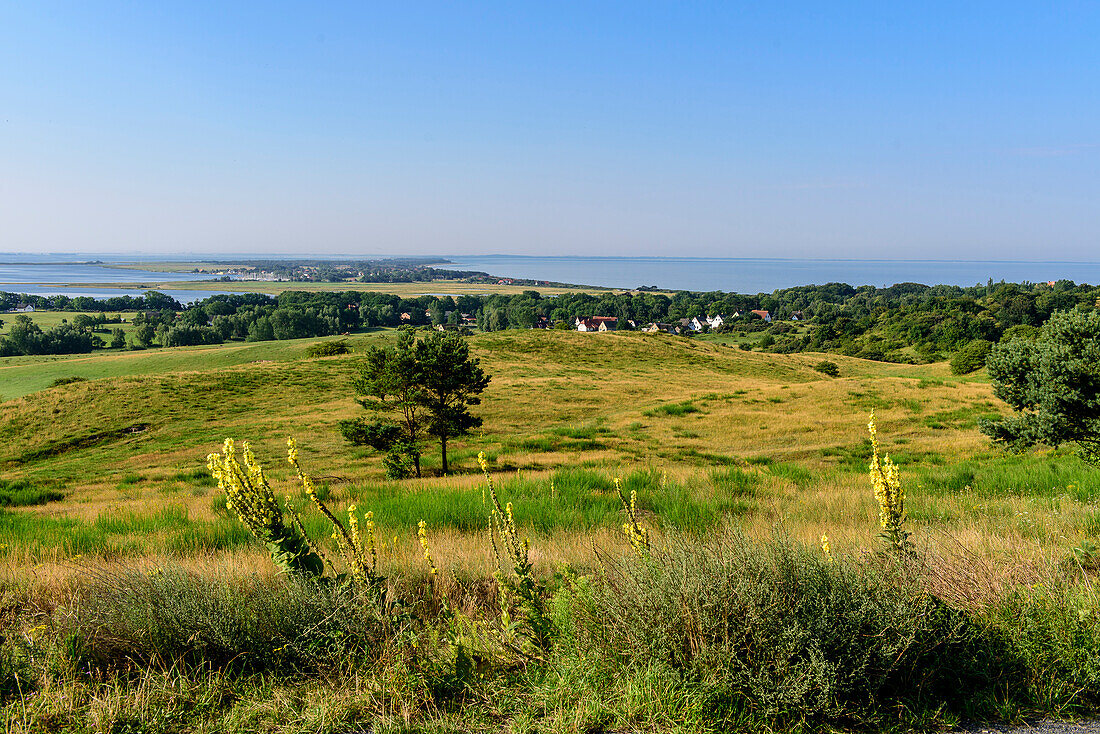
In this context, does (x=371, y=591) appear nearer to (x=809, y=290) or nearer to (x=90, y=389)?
(x=90, y=389)

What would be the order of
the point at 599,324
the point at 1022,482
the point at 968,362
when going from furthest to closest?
the point at 599,324
the point at 968,362
the point at 1022,482

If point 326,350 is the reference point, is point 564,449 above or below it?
below

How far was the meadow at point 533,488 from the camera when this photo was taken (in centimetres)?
371

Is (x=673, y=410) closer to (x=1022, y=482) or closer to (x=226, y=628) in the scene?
(x=1022, y=482)

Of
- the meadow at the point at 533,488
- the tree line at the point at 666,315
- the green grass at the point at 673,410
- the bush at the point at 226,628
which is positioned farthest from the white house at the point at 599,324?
the bush at the point at 226,628

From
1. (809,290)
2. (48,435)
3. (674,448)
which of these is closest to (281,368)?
(48,435)

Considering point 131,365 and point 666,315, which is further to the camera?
point 666,315

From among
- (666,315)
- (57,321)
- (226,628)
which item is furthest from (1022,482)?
(666,315)

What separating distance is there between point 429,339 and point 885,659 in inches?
740

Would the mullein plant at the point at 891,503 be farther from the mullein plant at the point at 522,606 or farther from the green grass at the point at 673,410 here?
the green grass at the point at 673,410

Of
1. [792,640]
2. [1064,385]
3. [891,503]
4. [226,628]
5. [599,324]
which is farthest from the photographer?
[599,324]

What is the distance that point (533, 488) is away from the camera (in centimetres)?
878

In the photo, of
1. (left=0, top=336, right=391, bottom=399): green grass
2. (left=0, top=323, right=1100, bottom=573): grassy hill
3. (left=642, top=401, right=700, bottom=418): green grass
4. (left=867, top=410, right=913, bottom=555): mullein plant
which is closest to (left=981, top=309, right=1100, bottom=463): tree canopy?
(left=0, top=323, right=1100, bottom=573): grassy hill

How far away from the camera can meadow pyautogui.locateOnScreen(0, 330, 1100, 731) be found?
3.71 m
